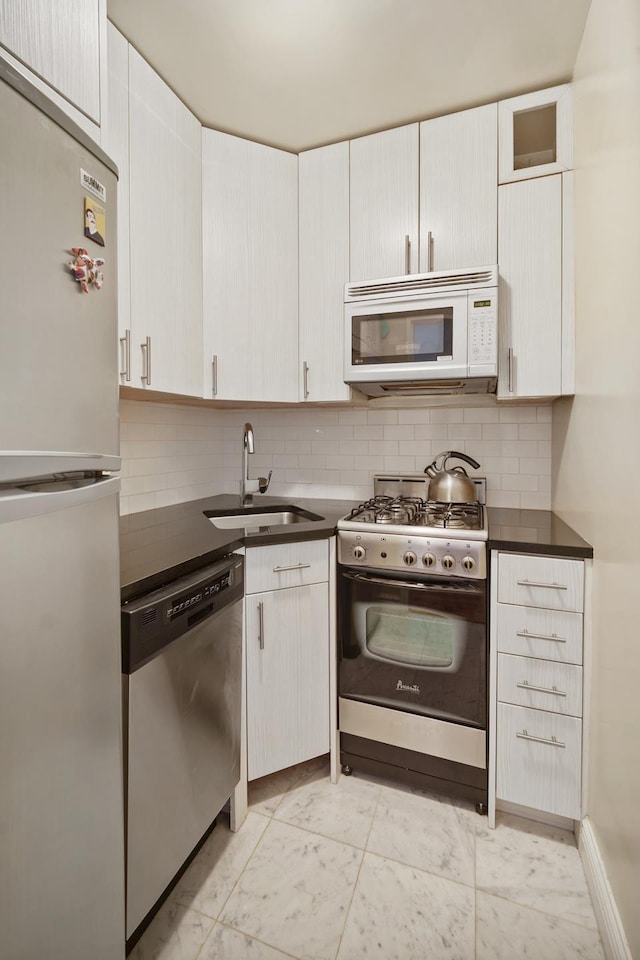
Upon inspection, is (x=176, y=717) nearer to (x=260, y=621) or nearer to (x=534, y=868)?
(x=260, y=621)

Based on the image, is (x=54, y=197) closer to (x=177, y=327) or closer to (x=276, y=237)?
(x=177, y=327)

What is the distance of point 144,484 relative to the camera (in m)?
2.12

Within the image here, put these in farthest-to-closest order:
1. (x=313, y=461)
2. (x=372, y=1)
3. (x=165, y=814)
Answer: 1. (x=313, y=461)
2. (x=372, y=1)
3. (x=165, y=814)

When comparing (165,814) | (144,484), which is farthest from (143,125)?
(165,814)

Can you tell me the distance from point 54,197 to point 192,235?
122 cm

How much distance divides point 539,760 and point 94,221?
1951mm

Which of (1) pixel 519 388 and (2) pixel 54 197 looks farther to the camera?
(1) pixel 519 388

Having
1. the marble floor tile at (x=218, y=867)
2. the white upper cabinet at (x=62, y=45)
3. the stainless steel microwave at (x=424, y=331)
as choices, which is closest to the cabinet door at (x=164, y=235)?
the white upper cabinet at (x=62, y=45)

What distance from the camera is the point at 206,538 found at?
1.63m

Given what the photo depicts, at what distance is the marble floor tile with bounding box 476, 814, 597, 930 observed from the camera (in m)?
1.37

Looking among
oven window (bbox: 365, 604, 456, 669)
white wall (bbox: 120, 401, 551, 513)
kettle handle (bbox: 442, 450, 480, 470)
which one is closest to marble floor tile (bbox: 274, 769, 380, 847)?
oven window (bbox: 365, 604, 456, 669)

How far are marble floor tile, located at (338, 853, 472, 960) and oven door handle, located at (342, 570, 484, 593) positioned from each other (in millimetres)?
858

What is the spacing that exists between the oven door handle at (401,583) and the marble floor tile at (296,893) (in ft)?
2.82

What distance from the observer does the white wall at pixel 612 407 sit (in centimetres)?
110
